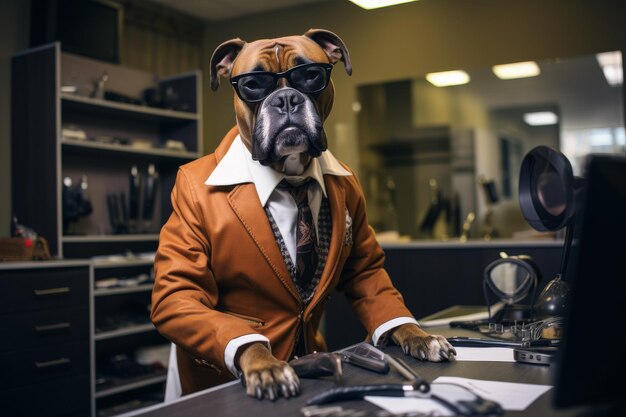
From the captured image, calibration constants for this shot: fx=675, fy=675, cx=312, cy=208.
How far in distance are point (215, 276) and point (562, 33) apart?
14.9ft

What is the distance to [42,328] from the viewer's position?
3.13 metres

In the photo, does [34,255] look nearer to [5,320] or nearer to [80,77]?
[5,320]

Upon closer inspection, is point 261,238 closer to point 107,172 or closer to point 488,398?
point 488,398

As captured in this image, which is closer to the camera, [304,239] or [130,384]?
[304,239]

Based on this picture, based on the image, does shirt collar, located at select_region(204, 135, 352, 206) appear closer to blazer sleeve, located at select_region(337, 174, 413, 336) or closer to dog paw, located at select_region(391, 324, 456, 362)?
blazer sleeve, located at select_region(337, 174, 413, 336)

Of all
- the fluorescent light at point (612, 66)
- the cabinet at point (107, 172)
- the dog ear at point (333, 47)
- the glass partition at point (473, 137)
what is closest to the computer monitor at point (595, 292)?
the dog ear at point (333, 47)

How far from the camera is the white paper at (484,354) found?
1288 mm

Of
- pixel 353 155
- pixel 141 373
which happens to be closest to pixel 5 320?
pixel 141 373

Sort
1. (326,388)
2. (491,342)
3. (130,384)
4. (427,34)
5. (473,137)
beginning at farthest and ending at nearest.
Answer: (473,137), (427,34), (130,384), (491,342), (326,388)

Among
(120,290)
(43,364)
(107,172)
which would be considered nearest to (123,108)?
(107,172)

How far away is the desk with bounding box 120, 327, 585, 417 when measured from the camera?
0.95 metres

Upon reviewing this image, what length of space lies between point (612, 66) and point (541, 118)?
0.67 meters

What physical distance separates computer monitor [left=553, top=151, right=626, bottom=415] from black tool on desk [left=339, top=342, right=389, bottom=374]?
1.50 feet

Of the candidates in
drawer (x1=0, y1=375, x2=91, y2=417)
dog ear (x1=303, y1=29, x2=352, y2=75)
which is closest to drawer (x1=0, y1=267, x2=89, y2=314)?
drawer (x1=0, y1=375, x2=91, y2=417)
